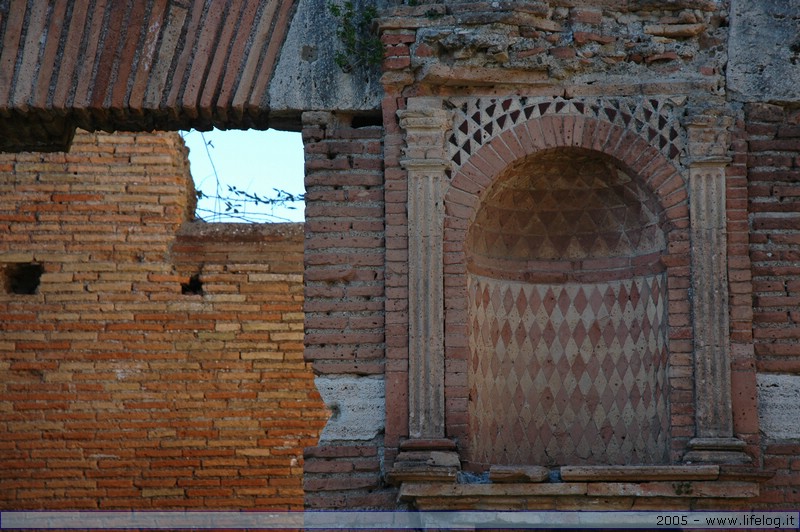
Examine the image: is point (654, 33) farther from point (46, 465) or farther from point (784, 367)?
point (46, 465)

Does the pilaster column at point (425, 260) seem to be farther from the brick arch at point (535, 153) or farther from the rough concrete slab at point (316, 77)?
the rough concrete slab at point (316, 77)

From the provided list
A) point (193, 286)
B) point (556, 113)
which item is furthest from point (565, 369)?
point (193, 286)

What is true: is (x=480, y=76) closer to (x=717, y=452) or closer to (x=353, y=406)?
(x=353, y=406)

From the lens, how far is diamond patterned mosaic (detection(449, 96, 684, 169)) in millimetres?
7020

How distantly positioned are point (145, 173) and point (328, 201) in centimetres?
386

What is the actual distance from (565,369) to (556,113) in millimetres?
1395

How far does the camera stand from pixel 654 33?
280 inches

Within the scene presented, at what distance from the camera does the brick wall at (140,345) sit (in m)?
10.2

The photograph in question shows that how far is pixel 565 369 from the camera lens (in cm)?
738

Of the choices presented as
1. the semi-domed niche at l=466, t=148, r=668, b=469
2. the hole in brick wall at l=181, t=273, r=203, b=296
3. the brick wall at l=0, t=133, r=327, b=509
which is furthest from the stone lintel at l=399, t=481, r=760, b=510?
the hole in brick wall at l=181, t=273, r=203, b=296

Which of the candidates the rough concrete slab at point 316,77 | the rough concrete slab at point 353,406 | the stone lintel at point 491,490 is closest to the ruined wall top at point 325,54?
the rough concrete slab at point 316,77

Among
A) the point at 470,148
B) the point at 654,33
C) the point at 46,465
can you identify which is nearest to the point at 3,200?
the point at 46,465

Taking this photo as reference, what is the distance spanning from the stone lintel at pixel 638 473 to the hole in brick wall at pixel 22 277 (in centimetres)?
539

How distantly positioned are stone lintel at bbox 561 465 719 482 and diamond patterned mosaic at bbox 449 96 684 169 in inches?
64.5
